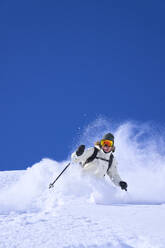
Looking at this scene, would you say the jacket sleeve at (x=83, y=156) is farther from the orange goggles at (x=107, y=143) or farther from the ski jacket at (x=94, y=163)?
the orange goggles at (x=107, y=143)

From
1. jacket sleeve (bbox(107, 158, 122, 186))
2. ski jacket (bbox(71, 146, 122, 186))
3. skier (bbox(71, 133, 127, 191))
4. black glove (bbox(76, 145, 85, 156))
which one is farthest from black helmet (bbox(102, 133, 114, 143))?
jacket sleeve (bbox(107, 158, 122, 186))

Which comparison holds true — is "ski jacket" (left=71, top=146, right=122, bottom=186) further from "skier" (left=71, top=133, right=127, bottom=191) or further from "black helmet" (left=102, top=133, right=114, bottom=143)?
"black helmet" (left=102, top=133, right=114, bottom=143)

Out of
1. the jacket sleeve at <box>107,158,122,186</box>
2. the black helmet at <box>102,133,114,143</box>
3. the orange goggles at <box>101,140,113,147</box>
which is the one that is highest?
the black helmet at <box>102,133,114,143</box>

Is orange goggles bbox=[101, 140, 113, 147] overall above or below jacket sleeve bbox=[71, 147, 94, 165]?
above

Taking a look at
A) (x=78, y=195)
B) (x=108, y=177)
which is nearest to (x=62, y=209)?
(x=78, y=195)

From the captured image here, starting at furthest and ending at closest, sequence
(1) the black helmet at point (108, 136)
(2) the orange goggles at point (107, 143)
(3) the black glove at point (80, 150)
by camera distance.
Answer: (1) the black helmet at point (108, 136) < (2) the orange goggles at point (107, 143) < (3) the black glove at point (80, 150)

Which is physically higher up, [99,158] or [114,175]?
[99,158]

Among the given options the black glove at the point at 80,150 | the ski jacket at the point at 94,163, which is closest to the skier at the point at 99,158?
the ski jacket at the point at 94,163

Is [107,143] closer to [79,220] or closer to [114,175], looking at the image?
[114,175]

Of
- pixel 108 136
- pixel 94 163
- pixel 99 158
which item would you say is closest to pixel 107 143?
pixel 108 136

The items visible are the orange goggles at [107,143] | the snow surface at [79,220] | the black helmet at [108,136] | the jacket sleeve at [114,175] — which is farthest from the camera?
the jacket sleeve at [114,175]

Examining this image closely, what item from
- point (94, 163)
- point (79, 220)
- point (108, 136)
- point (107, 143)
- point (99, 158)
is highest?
point (108, 136)

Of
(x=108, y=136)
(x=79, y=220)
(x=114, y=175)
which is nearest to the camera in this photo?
(x=79, y=220)

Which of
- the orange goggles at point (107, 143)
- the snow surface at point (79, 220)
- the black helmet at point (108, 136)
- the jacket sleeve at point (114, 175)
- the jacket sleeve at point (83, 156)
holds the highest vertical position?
the black helmet at point (108, 136)
